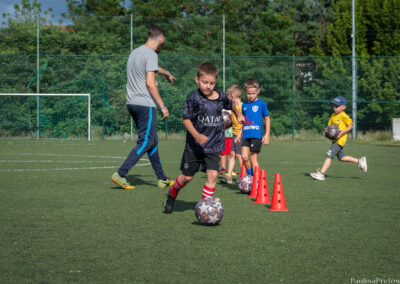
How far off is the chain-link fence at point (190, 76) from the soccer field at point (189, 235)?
1447cm

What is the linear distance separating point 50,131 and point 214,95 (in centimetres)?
1767

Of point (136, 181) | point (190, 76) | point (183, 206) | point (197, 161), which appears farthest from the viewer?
point (190, 76)

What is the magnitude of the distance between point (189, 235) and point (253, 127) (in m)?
3.57

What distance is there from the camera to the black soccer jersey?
18.0ft

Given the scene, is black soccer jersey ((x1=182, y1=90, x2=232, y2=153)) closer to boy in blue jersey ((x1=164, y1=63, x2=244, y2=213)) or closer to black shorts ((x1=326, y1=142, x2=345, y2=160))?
boy in blue jersey ((x1=164, y1=63, x2=244, y2=213))

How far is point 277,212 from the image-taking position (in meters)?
5.87

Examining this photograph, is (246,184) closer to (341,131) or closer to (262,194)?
(262,194)

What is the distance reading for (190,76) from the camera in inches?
897

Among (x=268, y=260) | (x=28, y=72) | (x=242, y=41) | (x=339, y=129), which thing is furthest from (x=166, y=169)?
(x=242, y=41)

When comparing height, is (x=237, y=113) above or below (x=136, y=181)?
above

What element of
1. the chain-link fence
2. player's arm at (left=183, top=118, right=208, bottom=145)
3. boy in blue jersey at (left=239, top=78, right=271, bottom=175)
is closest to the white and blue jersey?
boy in blue jersey at (left=239, top=78, right=271, bottom=175)

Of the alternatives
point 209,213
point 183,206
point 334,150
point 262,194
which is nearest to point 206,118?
point 209,213

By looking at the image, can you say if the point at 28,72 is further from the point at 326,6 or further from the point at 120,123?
the point at 326,6

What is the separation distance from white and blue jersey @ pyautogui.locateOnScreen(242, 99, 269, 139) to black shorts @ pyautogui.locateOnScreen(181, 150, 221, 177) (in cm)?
241
